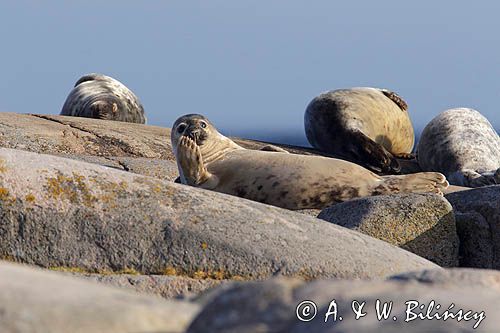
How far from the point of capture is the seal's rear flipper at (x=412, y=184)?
6.54 meters

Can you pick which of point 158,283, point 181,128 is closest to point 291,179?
point 181,128

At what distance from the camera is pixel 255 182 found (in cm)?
677

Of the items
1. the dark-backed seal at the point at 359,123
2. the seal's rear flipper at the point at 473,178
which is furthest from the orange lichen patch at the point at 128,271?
the dark-backed seal at the point at 359,123

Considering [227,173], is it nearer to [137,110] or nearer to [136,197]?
[136,197]

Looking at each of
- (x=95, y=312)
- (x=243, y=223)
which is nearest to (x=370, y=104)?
(x=243, y=223)

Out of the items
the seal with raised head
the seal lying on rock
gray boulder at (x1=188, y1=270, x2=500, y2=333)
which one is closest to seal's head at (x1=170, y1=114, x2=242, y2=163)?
the seal lying on rock

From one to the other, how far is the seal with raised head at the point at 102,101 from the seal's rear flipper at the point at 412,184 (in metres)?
7.52

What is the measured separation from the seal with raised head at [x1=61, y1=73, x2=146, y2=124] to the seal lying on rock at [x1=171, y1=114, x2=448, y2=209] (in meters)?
6.40

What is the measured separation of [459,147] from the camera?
38.6ft

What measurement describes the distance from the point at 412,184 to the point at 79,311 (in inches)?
208

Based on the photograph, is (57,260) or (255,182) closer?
(57,260)

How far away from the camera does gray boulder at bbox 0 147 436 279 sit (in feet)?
12.9

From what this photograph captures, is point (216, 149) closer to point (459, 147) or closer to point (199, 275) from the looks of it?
point (199, 275)

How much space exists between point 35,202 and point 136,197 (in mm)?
434
